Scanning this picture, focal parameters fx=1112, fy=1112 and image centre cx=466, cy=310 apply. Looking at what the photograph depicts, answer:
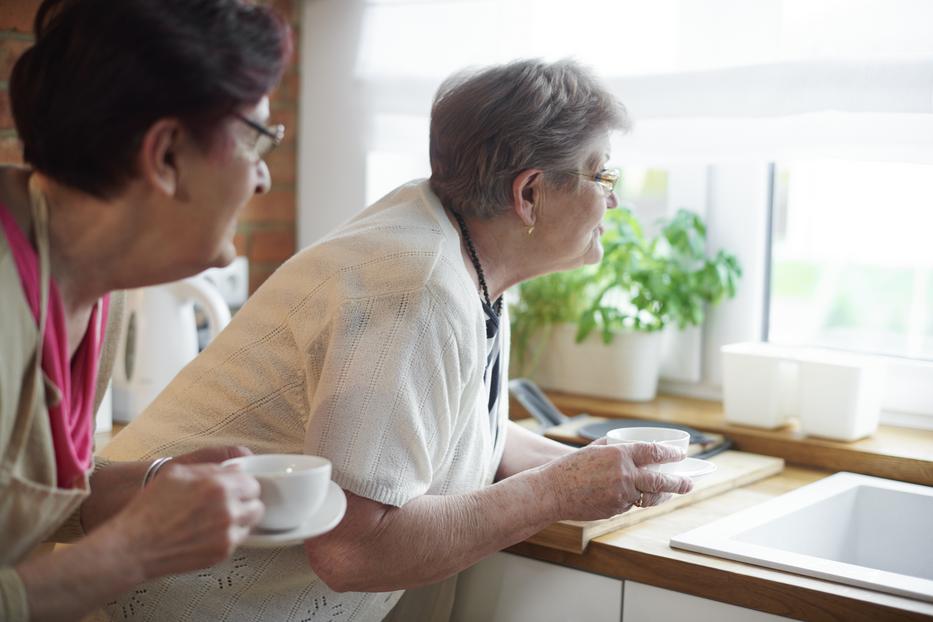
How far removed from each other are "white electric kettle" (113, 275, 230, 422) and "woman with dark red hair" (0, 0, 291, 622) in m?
0.99

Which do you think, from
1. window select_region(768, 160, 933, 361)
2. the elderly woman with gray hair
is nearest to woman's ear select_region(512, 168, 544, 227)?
the elderly woman with gray hair

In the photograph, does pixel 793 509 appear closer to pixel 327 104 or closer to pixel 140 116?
pixel 140 116

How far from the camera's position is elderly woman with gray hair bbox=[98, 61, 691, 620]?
122cm

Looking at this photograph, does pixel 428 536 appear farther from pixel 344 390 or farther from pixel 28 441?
pixel 28 441

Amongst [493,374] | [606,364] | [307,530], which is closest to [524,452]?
[493,374]

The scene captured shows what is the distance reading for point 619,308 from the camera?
2250 millimetres

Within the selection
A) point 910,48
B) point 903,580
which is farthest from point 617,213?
point 903,580

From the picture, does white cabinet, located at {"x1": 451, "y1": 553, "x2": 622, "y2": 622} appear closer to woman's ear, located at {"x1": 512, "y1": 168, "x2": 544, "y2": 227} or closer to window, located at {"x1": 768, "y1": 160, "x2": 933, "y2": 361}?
woman's ear, located at {"x1": 512, "y1": 168, "x2": 544, "y2": 227}

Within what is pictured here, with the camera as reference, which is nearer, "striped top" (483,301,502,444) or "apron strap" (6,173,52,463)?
"apron strap" (6,173,52,463)

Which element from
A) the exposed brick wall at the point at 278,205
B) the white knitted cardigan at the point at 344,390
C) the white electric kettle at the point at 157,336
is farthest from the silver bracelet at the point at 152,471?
the exposed brick wall at the point at 278,205

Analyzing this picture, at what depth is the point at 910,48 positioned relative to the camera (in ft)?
5.54

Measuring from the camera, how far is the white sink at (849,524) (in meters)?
1.54

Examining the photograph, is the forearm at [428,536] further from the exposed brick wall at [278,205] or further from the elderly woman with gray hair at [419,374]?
the exposed brick wall at [278,205]

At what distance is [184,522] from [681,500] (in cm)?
92
